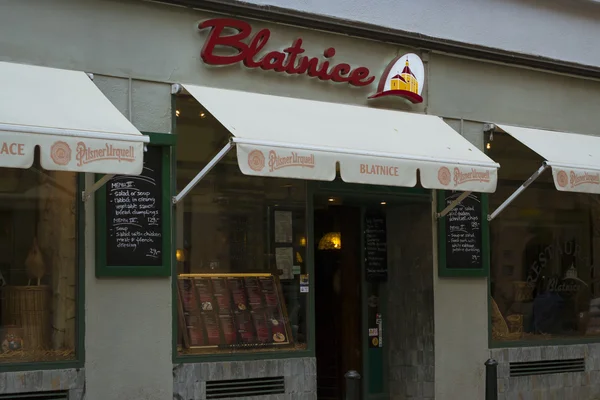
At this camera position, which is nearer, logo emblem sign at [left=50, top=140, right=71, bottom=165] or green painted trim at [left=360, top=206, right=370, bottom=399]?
logo emblem sign at [left=50, top=140, right=71, bottom=165]

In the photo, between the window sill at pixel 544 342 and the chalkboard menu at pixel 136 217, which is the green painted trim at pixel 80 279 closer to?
the chalkboard menu at pixel 136 217

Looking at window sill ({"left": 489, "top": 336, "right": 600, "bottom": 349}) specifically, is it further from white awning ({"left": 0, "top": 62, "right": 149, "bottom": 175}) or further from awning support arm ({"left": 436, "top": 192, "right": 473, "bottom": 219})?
white awning ({"left": 0, "top": 62, "right": 149, "bottom": 175})

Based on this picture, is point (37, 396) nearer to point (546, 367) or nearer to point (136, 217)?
point (136, 217)

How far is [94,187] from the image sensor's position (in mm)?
8734

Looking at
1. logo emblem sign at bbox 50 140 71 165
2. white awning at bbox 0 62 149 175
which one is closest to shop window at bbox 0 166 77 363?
white awning at bbox 0 62 149 175

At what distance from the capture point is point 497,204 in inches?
479

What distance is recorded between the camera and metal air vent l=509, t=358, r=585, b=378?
39.2 feet

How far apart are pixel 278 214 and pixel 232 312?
1.23 meters

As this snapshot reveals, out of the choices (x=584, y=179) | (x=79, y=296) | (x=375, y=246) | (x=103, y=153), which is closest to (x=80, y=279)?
(x=79, y=296)

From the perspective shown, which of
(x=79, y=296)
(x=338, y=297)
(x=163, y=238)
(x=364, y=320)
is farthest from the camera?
(x=338, y=297)

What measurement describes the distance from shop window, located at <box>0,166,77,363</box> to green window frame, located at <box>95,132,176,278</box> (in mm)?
247

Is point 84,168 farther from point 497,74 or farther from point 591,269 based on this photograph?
point 591,269

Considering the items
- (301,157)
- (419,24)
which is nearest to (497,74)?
Answer: (419,24)

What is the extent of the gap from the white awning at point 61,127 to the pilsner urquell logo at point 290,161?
125cm
